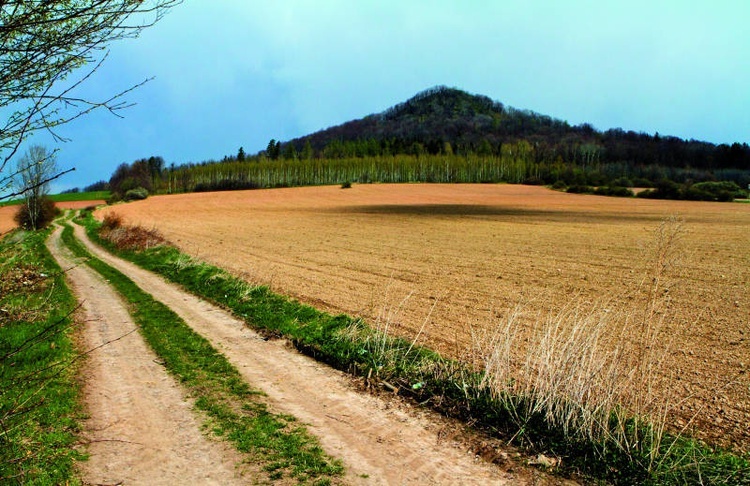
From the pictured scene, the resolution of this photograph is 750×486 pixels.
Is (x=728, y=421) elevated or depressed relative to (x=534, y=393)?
depressed

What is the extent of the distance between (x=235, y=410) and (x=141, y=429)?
1234 millimetres

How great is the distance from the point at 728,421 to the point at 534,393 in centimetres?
278

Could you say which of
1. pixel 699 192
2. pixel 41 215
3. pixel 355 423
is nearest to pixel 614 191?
pixel 699 192

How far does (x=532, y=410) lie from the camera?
22.6 feet

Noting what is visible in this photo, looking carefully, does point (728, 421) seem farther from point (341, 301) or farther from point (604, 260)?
point (604, 260)

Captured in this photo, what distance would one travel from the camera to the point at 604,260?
22.2 m

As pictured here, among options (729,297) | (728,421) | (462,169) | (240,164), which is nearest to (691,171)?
(462,169)

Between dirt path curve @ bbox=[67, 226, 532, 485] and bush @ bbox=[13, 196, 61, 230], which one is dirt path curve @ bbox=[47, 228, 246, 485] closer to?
dirt path curve @ bbox=[67, 226, 532, 485]

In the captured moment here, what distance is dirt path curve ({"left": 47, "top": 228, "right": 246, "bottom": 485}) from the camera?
18.5ft

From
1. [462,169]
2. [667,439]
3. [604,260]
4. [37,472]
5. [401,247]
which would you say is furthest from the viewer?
[462,169]

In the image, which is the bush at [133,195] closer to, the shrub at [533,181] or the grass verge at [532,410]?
the shrub at [533,181]

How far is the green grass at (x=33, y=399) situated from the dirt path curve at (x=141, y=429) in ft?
0.80

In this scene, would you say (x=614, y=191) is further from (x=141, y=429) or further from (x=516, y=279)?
(x=141, y=429)

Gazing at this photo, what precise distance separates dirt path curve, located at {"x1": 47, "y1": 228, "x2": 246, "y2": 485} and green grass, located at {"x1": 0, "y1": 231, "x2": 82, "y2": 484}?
243 millimetres
